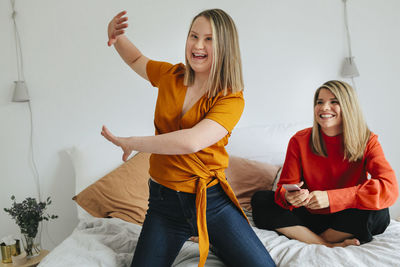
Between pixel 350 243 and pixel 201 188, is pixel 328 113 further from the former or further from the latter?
pixel 201 188

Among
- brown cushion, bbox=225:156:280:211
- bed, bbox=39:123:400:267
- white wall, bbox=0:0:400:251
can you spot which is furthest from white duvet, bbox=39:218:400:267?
white wall, bbox=0:0:400:251

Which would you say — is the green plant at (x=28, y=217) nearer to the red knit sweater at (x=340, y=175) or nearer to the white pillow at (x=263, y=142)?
the white pillow at (x=263, y=142)

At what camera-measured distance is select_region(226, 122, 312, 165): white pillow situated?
228 centimetres

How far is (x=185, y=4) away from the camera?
2533 mm

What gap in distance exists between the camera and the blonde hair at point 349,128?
1688 millimetres

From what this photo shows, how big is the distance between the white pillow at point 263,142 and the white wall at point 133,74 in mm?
212

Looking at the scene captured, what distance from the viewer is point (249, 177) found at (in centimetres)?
213

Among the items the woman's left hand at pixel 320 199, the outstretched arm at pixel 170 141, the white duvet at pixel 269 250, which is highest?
the outstretched arm at pixel 170 141

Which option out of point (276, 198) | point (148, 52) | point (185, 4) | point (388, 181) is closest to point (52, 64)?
point (148, 52)

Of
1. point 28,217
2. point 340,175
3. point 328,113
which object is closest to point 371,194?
point 340,175

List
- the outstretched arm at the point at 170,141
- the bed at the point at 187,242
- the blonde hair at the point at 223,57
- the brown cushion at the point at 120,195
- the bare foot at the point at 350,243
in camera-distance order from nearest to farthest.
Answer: the outstretched arm at the point at 170,141, the blonde hair at the point at 223,57, the bed at the point at 187,242, the bare foot at the point at 350,243, the brown cushion at the point at 120,195

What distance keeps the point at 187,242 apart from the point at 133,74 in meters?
1.31

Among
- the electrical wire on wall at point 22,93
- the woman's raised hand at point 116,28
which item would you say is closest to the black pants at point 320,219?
Result: the woman's raised hand at point 116,28

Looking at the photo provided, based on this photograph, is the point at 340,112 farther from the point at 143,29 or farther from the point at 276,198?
the point at 143,29
